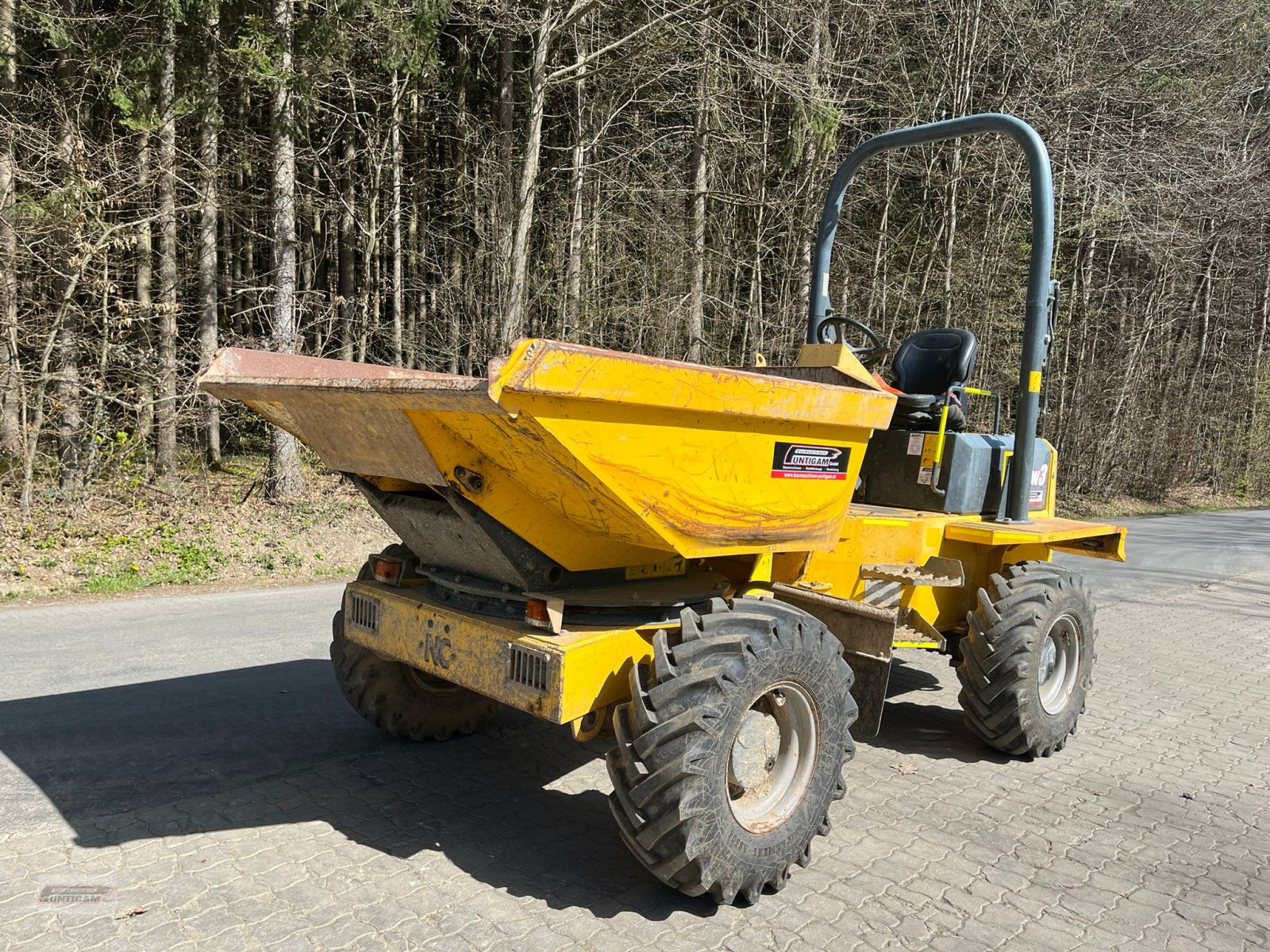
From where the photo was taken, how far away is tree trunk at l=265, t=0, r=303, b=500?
1099 centimetres

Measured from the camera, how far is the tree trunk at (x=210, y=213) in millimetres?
10930

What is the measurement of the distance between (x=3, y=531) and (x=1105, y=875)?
31.7 feet

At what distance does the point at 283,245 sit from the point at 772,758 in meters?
10.2

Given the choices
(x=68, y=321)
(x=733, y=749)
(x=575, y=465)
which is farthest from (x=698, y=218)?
(x=575, y=465)

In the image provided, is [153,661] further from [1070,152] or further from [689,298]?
[1070,152]

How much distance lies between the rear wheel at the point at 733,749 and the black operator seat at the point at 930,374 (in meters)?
2.09

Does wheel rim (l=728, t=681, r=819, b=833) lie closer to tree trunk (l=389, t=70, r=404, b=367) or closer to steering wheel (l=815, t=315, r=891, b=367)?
steering wheel (l=815, t=315, r=891, b=367)

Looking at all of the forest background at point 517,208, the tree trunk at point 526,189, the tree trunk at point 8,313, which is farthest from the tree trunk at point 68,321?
the tree trunk at point 526,189

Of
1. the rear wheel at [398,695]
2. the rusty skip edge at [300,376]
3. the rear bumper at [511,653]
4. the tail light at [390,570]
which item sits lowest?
the rear wheel at [398,695]

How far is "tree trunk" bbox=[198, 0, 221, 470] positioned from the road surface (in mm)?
6737

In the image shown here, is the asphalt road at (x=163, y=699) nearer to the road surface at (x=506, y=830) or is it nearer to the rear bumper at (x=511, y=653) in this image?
the road surface at (x=506, y=830)

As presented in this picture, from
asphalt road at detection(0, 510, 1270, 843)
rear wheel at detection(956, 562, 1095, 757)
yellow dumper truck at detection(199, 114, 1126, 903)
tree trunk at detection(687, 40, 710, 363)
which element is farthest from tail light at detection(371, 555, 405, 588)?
tree trunk at detection(687, 40, 710, 363)

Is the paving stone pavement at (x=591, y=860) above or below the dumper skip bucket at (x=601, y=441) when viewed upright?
below

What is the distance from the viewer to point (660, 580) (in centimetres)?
381
